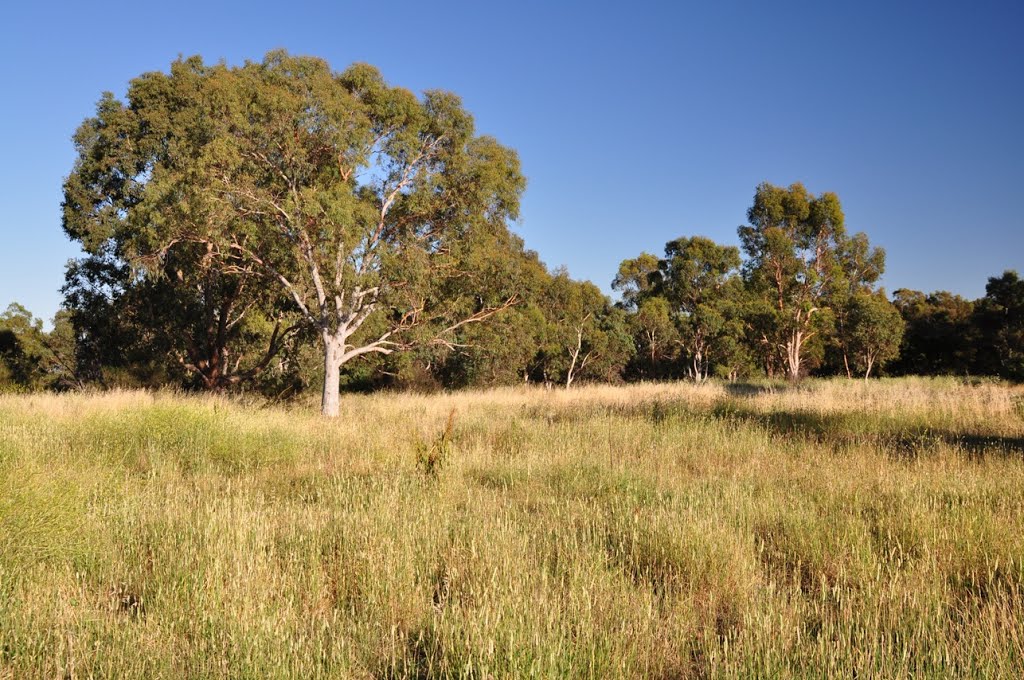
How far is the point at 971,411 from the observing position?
11586 mm

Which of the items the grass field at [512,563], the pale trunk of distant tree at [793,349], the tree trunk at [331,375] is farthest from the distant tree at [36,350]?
the pale trunk of distant tree at [793,349]

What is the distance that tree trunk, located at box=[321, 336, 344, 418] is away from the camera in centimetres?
1620

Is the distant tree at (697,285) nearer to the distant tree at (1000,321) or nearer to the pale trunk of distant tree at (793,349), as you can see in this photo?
the pale trunk of distant tree at (793,349)

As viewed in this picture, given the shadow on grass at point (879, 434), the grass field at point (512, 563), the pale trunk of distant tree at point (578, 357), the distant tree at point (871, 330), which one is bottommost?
the grass field at point (512, 563)

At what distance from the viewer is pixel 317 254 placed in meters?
16.2

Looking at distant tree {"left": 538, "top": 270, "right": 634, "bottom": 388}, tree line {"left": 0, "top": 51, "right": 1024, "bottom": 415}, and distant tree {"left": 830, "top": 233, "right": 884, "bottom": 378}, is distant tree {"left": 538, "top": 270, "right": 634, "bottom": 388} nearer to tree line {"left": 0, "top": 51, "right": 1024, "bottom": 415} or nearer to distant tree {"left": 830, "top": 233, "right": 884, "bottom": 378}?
tree line {"left": 0, "top": 51, "right": 1024, "bottom": 415}

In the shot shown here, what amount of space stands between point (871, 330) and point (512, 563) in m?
39.1

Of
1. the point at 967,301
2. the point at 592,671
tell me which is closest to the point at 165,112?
the point at 592,671

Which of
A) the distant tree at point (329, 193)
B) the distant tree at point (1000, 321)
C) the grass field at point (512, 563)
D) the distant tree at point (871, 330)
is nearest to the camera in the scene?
the grass field at point (512, 563)

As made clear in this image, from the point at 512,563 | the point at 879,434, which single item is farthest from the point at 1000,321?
the point at 512,563

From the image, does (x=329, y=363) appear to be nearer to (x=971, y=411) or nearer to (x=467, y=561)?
(x=467, y=561)

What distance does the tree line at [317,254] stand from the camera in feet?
50.4

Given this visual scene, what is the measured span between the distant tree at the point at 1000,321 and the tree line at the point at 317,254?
145 mm

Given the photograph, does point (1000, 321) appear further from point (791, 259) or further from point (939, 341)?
point (791, 259)
